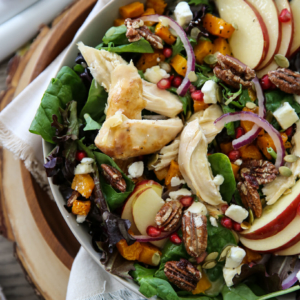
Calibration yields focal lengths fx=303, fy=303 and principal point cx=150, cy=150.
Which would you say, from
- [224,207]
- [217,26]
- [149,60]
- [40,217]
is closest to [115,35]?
[149,60]

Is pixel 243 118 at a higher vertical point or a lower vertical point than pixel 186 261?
higher

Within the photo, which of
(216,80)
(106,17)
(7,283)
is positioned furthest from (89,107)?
(7,283)

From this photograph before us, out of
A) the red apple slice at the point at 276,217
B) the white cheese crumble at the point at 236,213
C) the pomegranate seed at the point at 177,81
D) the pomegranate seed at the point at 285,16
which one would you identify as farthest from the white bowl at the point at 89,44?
the pomegranate seed at the point at 285,16

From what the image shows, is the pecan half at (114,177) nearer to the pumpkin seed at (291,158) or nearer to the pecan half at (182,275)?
the pecan half at (182,275)

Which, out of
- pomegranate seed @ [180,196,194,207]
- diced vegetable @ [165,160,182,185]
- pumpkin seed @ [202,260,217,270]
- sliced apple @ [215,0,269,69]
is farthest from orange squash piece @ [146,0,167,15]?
pumpkin seed @ [202,260,217,270]

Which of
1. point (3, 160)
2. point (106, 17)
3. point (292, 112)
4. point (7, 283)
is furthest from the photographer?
point (7, 283)

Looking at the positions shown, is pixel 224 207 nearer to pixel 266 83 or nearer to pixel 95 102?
pixel 266 83

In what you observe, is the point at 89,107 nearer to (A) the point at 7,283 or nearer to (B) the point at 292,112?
(B) the point at 292,112
